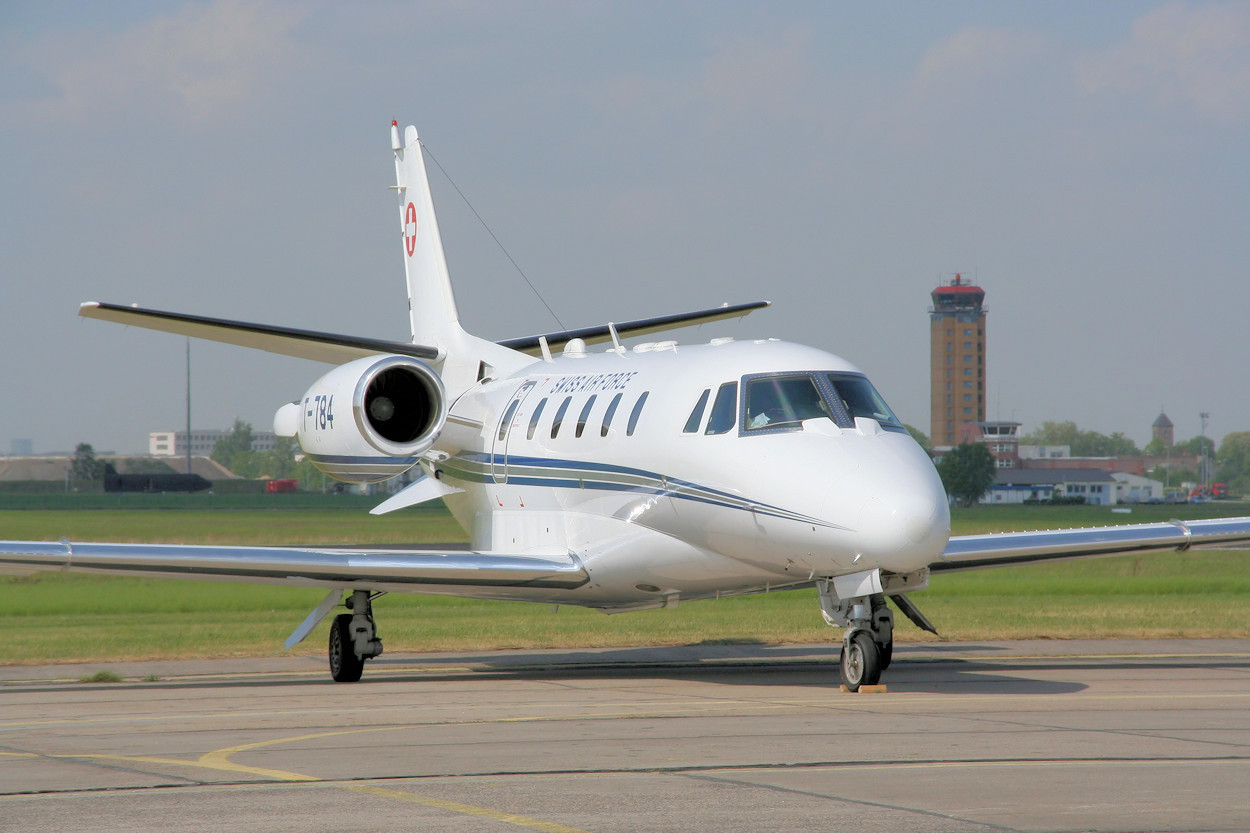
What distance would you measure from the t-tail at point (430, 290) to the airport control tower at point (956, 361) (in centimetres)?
16326

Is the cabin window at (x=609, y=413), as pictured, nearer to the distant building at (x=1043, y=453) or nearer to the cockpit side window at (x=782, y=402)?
the cockpit side window at (x=782, y=402)

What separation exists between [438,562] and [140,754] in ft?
18.3

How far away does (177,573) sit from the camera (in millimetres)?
14648

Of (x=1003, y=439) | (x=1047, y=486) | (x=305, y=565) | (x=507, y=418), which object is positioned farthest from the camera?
(x=1003, y=439)

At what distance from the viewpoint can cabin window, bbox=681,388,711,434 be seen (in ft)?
45.6

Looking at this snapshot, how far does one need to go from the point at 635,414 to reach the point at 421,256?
9128mm

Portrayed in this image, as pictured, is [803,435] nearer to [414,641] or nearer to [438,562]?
[438,562]

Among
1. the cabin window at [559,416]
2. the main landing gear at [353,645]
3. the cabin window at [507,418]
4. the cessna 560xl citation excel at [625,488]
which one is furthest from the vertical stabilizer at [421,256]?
the main landing gear at [353,645]

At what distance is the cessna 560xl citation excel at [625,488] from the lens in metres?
12.6

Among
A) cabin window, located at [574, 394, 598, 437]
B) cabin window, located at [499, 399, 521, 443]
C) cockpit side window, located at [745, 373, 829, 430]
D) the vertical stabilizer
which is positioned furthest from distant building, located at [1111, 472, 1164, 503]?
cockpit side window, located at [745, 373, 829, 430]

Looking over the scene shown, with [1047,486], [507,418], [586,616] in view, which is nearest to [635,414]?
[507,418]

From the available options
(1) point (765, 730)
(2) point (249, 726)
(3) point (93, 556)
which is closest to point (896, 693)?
(1) point (765, 730)

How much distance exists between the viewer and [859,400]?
1341 centimetres

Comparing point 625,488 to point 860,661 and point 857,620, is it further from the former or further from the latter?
point 860,661
